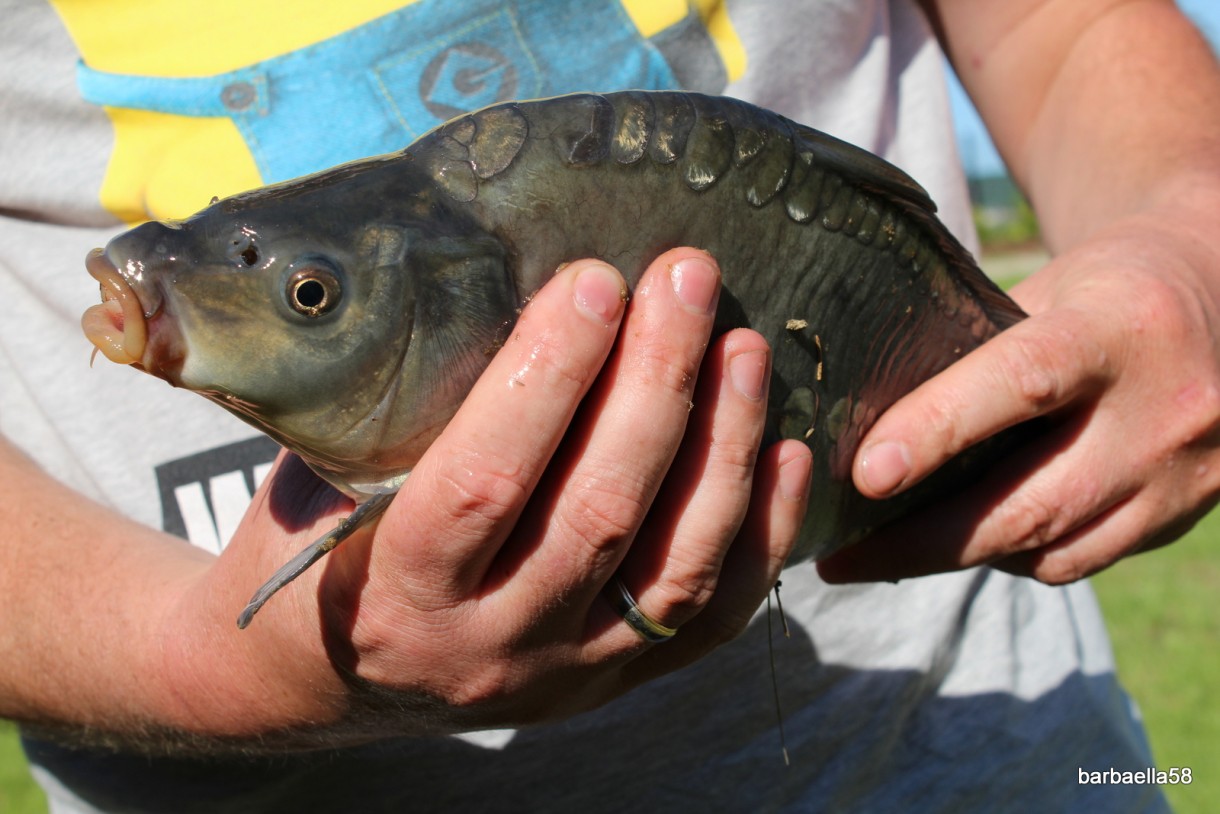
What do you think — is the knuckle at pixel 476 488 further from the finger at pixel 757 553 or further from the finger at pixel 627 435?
the finger at pixel 757 553

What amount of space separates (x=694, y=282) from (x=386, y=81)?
921 millimetres

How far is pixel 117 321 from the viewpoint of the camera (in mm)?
1175

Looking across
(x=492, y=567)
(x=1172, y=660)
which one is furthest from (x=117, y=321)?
(x=1172, y=660)

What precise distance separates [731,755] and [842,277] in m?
1.06

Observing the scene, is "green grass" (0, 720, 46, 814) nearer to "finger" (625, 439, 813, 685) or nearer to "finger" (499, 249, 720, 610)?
"finger" (625, 439, 813, 685)

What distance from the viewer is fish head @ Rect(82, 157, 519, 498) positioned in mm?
1180

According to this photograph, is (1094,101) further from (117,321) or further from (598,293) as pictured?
(117,321)

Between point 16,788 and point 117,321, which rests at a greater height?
point 117,321

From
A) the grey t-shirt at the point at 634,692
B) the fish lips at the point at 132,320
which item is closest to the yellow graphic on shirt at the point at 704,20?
the grey t-shirt at the point at 634,692

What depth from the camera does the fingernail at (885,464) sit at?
1629 mm

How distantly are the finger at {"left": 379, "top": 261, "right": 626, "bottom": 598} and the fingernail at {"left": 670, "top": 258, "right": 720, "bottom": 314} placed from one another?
7 centimetres

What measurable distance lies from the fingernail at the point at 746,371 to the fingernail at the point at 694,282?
0.09 metres

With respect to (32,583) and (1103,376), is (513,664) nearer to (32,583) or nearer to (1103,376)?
(32,583)

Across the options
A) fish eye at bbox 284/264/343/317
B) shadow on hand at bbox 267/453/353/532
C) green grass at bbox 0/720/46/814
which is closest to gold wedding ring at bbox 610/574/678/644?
shadow on hand at bbox 267/453/353/532
